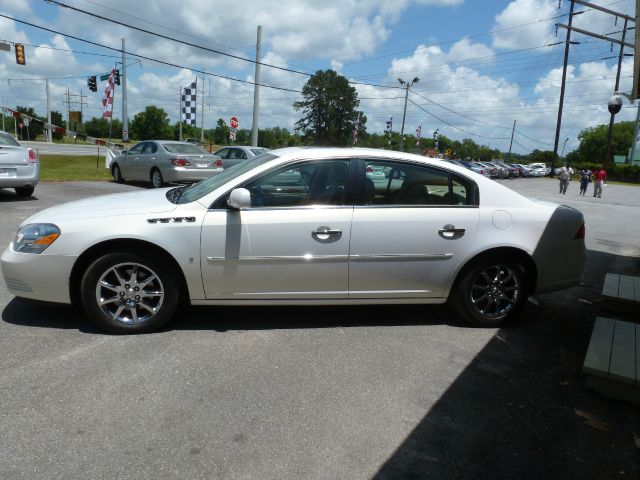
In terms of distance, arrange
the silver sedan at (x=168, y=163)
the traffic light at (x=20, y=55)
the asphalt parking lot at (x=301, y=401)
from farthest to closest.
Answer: the traffic light at (x=20, y=55)
the silver sedan at (x=168, y=163)
the asphalt parking lot at (x=301, y=401)

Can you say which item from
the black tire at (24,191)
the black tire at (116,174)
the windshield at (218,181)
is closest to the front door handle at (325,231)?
the windshield at (218,181)

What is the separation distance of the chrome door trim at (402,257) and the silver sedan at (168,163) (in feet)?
33.8

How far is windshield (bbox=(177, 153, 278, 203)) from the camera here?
3.92m

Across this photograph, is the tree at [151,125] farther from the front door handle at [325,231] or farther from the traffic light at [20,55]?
the front door handle at [325,231]

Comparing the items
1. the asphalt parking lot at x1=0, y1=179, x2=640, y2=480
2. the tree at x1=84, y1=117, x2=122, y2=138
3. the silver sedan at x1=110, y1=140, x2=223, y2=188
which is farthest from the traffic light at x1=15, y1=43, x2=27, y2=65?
the tree at x1=84, y1=117, x2=122, y2=138

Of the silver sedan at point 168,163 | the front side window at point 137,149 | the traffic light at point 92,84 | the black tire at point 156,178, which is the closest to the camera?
the silver sedan at point 168,163

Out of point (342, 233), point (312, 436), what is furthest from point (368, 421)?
point (342, 233)

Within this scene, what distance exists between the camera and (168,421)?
2.67 m

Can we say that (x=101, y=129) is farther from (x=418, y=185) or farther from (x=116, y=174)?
(x=418, y=185)

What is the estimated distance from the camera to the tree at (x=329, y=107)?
293ft

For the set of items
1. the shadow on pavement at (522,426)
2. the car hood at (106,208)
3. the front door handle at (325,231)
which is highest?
the car hood at (106,208)

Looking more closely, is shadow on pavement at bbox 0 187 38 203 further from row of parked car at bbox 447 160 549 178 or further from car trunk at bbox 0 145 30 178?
row of parked car at bbox 447 160 549 178

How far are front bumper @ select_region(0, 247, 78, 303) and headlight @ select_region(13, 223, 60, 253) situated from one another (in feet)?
0.15

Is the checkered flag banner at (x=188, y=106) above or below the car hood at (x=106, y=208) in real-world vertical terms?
above
